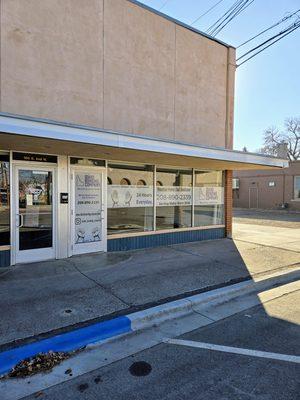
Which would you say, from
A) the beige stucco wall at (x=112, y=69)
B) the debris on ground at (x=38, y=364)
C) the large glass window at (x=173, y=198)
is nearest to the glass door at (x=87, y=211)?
the beige stucco wall at (x=112, y=69)

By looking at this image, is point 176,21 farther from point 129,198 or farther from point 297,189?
point 297,189

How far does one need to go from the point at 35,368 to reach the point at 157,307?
2.04 meters

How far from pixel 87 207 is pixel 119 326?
452 centimetres

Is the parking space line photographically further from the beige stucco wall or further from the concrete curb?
the beige stucco wall

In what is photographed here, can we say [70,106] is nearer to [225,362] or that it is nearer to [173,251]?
[173,251]

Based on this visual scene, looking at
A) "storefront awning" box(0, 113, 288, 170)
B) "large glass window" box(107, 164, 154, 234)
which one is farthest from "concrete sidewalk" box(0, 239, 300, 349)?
"storefront awning" box(0, 113, 288, 170)

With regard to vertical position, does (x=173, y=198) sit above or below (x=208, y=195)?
below

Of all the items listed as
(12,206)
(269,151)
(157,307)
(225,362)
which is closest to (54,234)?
(12,206)

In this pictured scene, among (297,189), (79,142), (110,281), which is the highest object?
(79,142)

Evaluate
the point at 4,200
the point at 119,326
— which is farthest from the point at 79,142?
the point at 119,326

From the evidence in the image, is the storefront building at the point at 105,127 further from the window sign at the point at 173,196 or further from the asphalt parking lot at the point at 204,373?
the asphalt parking lot at the point at 204,373

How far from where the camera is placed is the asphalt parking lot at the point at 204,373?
3.05 m

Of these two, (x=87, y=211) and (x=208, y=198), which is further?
(x=208, y=198)

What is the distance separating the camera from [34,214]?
761 centimetres
